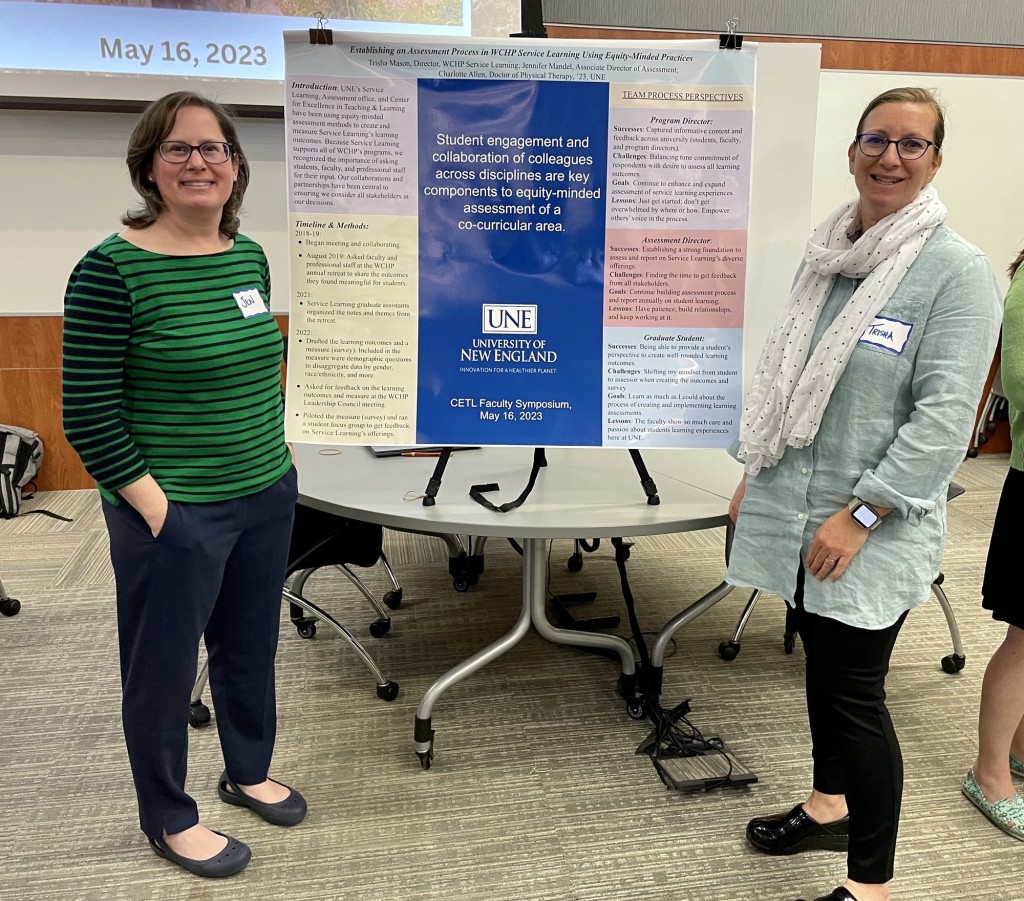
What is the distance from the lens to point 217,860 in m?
1.72

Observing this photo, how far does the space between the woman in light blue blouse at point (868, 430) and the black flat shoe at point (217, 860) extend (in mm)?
1176

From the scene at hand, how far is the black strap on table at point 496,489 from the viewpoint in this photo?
1979mm

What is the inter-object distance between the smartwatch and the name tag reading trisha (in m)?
1.13

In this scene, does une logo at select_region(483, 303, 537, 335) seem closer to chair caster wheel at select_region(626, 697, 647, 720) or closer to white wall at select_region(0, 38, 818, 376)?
chair caster wheel at select_region(626, 697, 647, 720)

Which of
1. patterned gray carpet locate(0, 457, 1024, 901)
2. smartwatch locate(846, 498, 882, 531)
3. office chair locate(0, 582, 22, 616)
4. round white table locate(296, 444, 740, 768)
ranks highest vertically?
smartwatch locate(846, 498, 882, 531)

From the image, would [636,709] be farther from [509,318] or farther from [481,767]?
[509,318]

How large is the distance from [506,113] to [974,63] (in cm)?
391

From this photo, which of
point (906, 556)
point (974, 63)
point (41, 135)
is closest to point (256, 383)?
point (906, 556)

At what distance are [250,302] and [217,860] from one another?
3.76 ft

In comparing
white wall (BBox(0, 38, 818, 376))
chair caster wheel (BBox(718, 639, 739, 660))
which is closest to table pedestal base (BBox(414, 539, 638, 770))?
chair caster wheel (BBox(718, 639, 739, 660))

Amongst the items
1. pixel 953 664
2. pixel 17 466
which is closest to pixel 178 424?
pixel 953 664

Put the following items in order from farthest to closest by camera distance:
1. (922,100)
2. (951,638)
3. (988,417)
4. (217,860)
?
(988,417), (951,638), (217,860), (922,100)

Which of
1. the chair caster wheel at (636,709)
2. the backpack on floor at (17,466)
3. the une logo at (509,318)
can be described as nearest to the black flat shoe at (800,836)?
the chair caster wheel at (636,709)

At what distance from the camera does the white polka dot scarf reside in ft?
4.50
